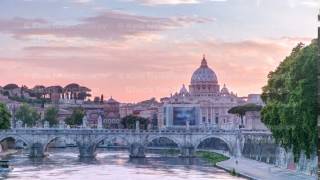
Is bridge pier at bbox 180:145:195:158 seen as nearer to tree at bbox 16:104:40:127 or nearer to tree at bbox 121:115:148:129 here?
tree at bbox 16:104:40:127

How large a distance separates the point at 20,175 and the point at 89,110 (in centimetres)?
7557

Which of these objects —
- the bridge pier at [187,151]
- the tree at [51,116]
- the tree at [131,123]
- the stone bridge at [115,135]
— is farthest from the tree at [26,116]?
the bridge pier at [187,151]

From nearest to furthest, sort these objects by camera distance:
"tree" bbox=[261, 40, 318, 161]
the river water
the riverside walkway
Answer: "tree" bbox=[261, 40, 318, 161]
the riverside walkway
the river water

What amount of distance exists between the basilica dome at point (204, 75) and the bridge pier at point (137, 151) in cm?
5444

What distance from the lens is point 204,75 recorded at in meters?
115

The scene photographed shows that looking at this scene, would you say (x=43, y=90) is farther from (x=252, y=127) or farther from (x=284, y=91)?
(x=284, y=91)

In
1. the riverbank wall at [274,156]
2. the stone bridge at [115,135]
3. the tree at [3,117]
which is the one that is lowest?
the riverbank wall at [274,156]

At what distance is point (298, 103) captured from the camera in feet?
92.6

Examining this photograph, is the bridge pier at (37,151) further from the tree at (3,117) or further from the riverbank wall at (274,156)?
the riverbank wall at (274,156)

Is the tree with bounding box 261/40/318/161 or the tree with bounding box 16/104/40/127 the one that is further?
the tree with bounding box 16/104/40/127

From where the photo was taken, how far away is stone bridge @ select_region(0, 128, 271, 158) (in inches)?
2313

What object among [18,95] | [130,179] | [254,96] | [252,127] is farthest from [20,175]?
[18,95]

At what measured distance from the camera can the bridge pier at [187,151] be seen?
193ft

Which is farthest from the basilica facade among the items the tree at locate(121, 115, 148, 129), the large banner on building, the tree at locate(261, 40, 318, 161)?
the tree at locate(261, 40, 318, 161)
